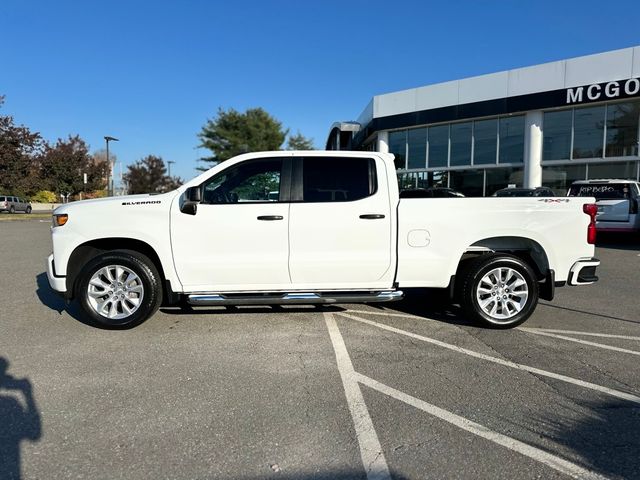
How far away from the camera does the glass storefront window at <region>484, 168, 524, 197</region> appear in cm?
2273

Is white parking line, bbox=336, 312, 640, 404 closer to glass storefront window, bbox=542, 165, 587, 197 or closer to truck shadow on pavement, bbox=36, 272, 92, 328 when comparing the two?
truck shadow on pavement, bbox=36, 272, 92, 328

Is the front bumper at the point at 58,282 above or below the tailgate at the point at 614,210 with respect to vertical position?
below

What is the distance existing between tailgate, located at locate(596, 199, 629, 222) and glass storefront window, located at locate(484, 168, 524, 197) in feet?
29.1

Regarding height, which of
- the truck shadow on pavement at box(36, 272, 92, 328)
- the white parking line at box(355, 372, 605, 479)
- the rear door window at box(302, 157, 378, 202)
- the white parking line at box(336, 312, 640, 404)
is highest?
the rear door window at box(302, 157, 378, 202)

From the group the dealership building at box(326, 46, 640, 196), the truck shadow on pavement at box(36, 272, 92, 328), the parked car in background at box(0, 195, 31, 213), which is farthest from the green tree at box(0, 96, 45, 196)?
the truck shadow on pavement at box(36, 272, 92, 328)

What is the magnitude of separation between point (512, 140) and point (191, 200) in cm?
2110

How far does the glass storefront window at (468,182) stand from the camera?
78.7ft

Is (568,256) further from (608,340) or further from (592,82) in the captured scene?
(592,82)

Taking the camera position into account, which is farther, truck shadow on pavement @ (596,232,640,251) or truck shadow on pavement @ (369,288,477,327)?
truck shadow on pavement @ (596,232,640,251)

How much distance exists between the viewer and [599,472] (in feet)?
9.18

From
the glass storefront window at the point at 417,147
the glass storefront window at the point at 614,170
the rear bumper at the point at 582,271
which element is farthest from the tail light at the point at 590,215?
the glass storefront window at the point at 417,147

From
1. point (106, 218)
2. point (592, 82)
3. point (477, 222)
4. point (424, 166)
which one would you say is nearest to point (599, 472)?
point (477, 222)

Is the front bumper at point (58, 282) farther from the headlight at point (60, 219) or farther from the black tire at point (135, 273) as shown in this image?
the headlight at point (60, 219)

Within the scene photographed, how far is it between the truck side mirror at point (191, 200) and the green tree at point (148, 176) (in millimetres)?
65306
